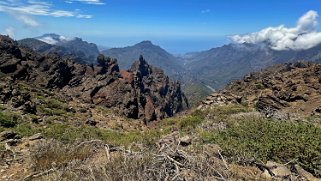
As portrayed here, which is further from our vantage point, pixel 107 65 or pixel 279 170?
pixel 107 65

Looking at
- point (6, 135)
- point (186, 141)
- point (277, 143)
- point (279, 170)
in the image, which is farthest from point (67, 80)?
point (279, 170)

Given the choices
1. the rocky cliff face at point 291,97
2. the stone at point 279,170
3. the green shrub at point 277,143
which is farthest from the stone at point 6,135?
the rocky cliff face at point 291,97

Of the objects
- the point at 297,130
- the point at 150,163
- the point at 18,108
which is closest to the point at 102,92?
the point at 18,108

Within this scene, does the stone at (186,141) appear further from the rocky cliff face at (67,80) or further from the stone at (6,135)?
the rocky cliff face at (67,80)

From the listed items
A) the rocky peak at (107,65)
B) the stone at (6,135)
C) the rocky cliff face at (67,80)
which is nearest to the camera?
the stone at (6,135)

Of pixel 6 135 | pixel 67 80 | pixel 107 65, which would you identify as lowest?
pixel 67 80

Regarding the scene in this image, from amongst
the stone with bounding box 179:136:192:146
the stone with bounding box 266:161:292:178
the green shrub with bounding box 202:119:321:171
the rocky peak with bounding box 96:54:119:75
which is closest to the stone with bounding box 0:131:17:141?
the stone with bounding box 179:136:192:146

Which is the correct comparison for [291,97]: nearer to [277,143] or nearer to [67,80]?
[277,143]

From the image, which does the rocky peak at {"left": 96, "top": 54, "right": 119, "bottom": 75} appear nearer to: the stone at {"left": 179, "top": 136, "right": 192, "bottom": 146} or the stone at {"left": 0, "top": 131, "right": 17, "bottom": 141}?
the stone at {"left": 0, "top": 131, "right": 17, "bottom": 141}

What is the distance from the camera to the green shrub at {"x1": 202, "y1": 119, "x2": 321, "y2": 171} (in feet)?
36.1

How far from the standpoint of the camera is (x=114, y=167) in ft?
23.7

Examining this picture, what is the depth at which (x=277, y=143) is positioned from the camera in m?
12.0

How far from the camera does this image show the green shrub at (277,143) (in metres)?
11.0

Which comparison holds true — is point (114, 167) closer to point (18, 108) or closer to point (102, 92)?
point (18, 108)
